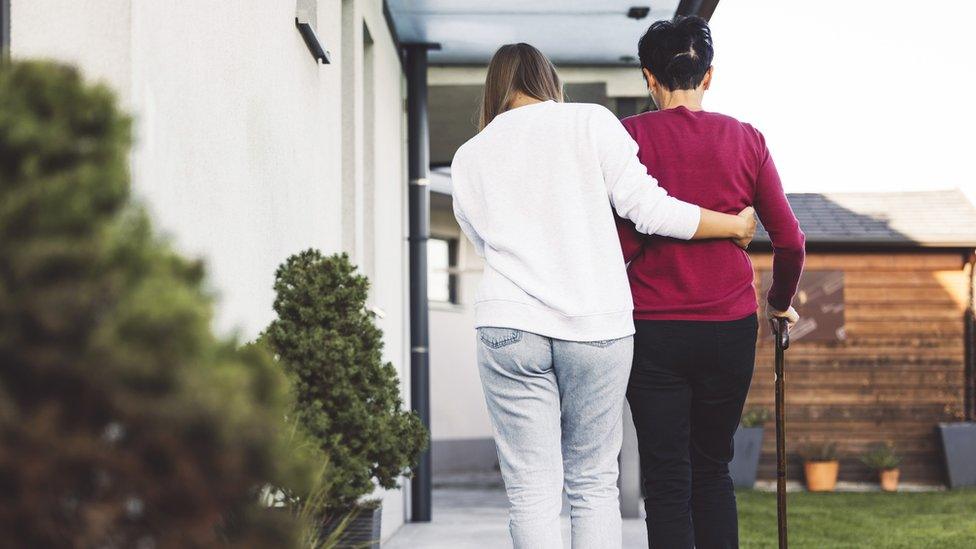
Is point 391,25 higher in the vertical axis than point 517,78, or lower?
higher

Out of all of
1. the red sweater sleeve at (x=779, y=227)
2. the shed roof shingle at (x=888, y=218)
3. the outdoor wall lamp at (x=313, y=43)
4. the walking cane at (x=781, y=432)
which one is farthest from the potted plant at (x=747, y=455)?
the red sweater sleeve at (x=779, y=227)

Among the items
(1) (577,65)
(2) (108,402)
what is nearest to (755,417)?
(1) (577,65)

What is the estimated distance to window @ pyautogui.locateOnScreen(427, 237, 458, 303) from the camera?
13.4m

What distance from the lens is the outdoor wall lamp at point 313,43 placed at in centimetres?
341

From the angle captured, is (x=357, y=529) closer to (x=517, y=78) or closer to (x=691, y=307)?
(x=691, y=307)

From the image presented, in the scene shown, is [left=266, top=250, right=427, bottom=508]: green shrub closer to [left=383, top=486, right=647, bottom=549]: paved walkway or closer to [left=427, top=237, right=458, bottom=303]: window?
[left=383, top=486, right=647, bottom=549]: paved walkway

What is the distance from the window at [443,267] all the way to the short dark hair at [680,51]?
10693 millimetres

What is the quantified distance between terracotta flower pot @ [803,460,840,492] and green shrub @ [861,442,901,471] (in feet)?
1.27

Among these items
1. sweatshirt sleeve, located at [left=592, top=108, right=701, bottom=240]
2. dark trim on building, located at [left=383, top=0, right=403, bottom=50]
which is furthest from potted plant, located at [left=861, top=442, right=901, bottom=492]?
sweatshirt sleeve, located at [left=592, top=108, right=701, bottom=240]

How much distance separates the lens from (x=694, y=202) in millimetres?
2391

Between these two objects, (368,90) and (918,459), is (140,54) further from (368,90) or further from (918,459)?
(918,459)

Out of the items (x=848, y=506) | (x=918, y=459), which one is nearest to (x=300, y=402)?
(x=848, y=506)

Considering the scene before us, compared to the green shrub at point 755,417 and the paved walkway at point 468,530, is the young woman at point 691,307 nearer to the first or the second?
the paved walkway at point 468,530

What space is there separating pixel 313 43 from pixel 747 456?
24.8ft
